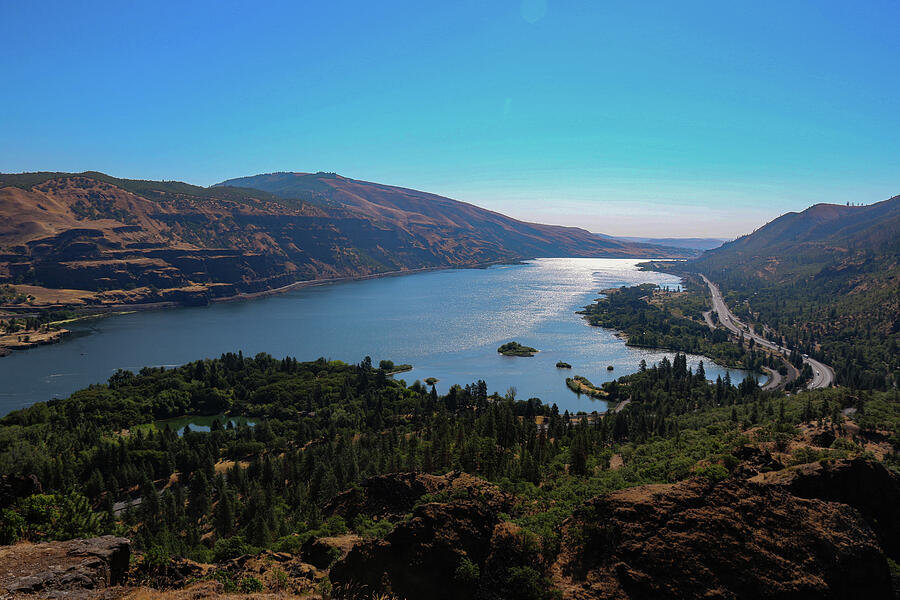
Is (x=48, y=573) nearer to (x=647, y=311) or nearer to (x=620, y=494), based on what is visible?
(x=620, y=494)

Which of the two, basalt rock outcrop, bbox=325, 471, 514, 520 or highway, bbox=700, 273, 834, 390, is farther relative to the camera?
highway, bbox=700, 273, 834, 390

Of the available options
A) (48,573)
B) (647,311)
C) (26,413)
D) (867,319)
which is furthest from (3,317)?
(867,319)

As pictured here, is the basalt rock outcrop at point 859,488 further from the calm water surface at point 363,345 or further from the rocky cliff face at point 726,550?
the calm water surface at point 363,345

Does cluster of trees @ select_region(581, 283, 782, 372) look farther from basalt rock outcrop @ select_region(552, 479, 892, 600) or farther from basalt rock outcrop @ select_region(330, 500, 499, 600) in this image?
basalt rock outcrop @ select_region(330, 500, 499, 600)

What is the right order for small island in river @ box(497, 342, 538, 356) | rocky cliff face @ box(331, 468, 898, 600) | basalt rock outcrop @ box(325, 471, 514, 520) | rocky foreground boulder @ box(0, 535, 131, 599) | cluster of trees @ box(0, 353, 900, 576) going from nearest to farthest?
rocky foreground boulder @ box(0, 535, 131, 599)
rocky cliff face @ box(331, 468, 898, 600)
basalt rock outcrop @ box(325, 471, 514, 520)
cluster of trees @ box(0, 353, 900, 576)
small island in river @ box(497, 342, 538, 356)

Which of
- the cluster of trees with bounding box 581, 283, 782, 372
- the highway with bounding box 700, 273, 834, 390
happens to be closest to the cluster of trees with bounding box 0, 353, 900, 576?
the highway with bounding box 700, 273, 834, 390

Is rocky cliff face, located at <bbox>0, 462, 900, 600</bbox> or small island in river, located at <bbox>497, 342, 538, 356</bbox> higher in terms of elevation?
rocky cliff face, located at <bbox>0, 462, 900, 600</bbox>
